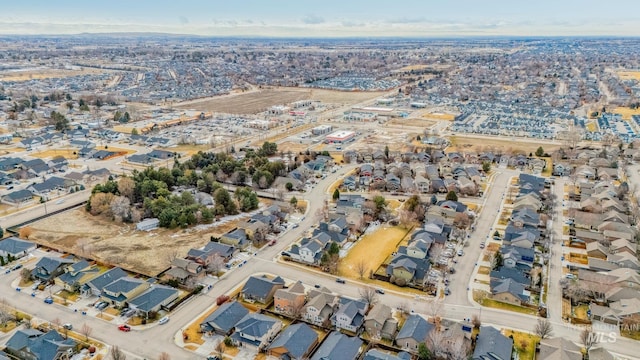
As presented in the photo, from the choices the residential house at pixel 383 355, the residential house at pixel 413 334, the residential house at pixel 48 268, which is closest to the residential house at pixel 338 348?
the residential house at pixel 383 355

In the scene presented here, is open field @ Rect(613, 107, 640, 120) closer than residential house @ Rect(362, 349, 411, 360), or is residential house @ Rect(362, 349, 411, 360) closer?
residential house @ Rect(362, 349, 411, 360)

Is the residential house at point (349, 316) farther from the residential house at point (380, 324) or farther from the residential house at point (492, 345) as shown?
the residential house at point (492, 345)

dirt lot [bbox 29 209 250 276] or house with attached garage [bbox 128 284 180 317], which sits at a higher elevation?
house with attached garage [bbox 128 284 180 317]

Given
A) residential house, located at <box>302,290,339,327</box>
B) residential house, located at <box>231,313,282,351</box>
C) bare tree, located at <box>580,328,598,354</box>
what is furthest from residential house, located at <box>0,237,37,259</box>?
bare tree, located at <box>580,328,598,354</box>

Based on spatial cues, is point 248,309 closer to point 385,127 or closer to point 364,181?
point 364,181

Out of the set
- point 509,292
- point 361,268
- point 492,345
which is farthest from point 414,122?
point 492,345

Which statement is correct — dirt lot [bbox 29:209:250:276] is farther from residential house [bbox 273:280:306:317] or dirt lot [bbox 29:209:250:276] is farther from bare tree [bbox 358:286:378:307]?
bare tree [bbox 358:286:378:307]
